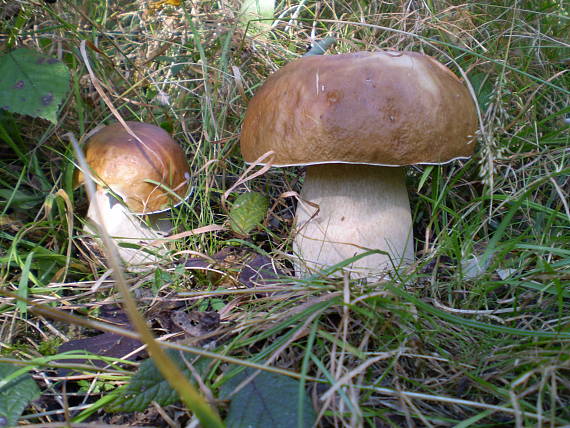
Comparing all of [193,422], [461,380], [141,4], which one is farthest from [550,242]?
[141,4]

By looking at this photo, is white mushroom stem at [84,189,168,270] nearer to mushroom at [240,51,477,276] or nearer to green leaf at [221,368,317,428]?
mushroom at [240,51,477,276]

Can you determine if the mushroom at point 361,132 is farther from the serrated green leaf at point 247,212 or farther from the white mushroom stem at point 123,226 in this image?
the white mushroom stem at point 123,226

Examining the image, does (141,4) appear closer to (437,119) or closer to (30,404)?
(437,119)

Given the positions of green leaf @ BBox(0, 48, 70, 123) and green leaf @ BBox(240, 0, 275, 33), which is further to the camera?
green leaf @ BBox(240, 0, 275, 33)

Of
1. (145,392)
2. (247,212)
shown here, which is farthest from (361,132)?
(145,392)

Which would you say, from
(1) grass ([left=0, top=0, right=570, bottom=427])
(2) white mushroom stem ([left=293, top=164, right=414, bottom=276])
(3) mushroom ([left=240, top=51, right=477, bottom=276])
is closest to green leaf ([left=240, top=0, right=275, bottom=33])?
(1) grass ([left=0, top=0, right=570, bottom=427])

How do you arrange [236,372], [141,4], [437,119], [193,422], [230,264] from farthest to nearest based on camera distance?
1. [141,4]
2. [230,264]
3. [437,119]
4. [236,372]
5. [193,422]

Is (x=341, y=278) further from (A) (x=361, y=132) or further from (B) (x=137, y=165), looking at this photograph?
(B) (x=137, y=165)
